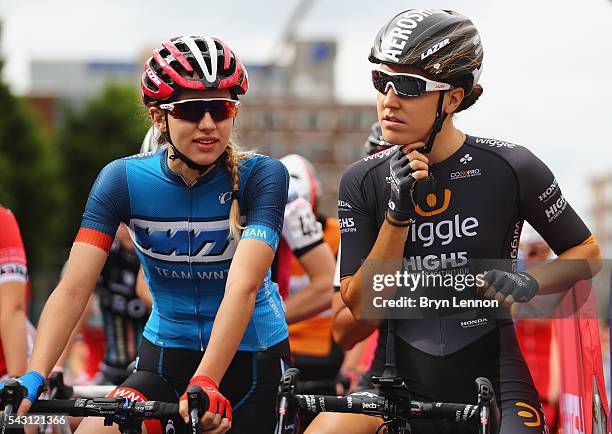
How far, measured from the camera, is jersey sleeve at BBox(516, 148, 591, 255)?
16.1ft

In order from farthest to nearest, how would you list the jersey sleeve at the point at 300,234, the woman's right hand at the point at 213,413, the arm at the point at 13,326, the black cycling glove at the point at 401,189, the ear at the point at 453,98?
the jersey sleeve at the point at 300,234
the arm at the point at 13,326
the ear at the point at 453,98
the black cycling glove at the point at 401,189
the woman's right hand at the point at 213,413

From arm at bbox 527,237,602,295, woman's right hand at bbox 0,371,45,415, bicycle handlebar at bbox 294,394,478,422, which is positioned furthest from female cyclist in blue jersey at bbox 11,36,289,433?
arm at bbox 527,237,602,295

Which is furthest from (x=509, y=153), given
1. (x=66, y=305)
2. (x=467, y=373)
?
(x=66, y=305)

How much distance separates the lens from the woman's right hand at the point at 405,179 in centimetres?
460

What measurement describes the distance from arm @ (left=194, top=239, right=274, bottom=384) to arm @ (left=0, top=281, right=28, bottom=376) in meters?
2.18

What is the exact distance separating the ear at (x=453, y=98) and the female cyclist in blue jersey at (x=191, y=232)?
762 mm

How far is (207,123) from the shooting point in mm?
4824

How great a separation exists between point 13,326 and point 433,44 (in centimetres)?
302

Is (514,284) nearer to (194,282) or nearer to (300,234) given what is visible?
(194,282)

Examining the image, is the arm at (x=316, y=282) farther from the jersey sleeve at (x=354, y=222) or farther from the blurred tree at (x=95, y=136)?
the blurred tree at (x=95, y=136)

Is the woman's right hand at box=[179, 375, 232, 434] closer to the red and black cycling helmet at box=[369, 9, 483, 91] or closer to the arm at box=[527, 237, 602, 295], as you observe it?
the arm at box=[527, 237, 602, 295]

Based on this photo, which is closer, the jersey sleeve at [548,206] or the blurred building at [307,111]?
the jersey sleeve at [548,206]

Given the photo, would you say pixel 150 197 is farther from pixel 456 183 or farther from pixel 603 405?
pixel 603 405

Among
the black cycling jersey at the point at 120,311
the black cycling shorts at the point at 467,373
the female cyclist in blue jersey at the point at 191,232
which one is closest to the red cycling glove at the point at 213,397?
the female cyclist in blue jersey at the point at 191,232
